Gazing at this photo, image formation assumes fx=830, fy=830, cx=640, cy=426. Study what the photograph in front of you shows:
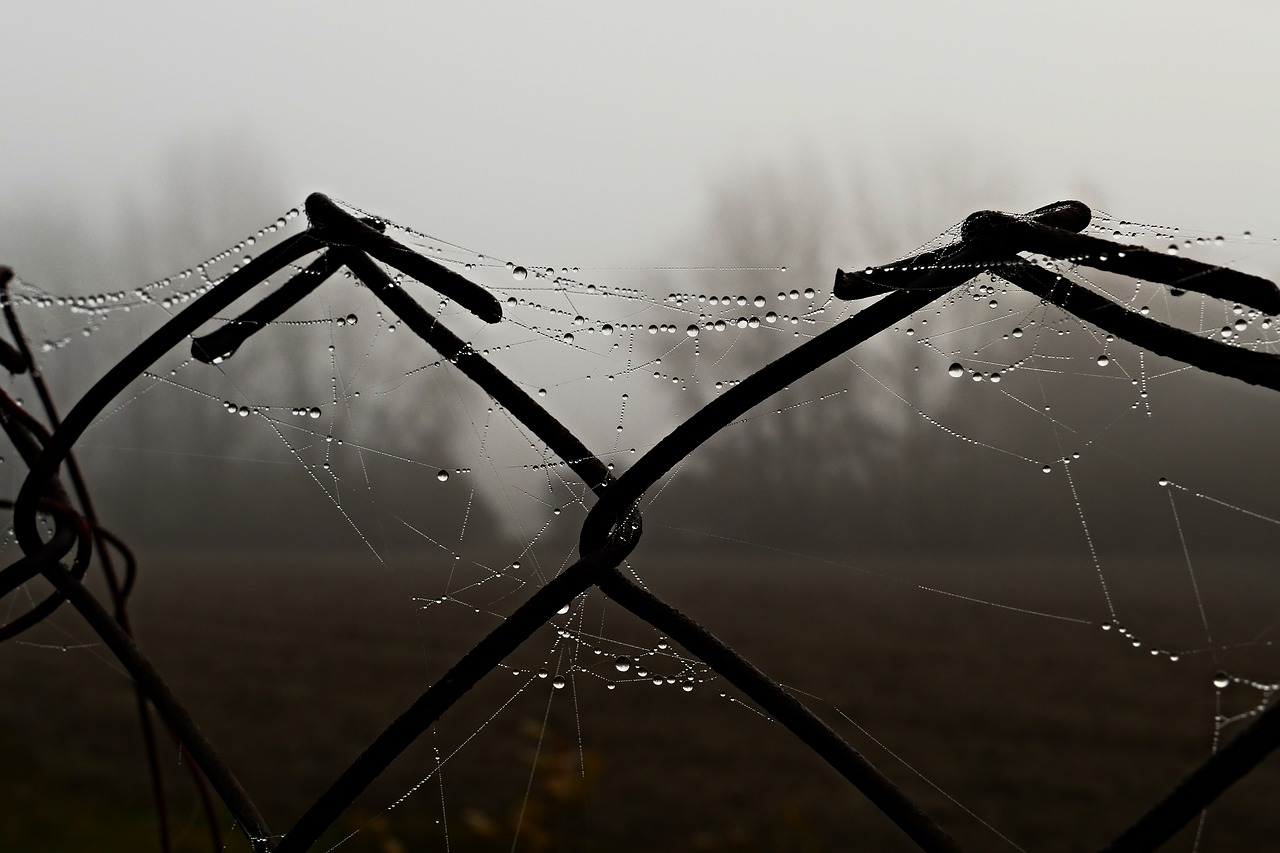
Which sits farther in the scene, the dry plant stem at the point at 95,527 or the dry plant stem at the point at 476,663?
the dry plant stem at the point at 95,527

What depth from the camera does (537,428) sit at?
17.6 inches

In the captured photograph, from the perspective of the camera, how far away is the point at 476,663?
0.42 metres

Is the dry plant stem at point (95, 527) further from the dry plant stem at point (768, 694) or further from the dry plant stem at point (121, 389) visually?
the dry plant stem at point (768, 694)

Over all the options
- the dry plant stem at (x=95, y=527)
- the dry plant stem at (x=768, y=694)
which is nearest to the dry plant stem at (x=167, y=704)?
the dry plant stem at (x=95, y=527)

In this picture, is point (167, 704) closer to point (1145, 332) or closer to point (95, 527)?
point (95, 527)

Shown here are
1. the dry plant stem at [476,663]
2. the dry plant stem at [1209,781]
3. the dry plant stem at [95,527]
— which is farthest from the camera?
the dry plant stem at [95,527]

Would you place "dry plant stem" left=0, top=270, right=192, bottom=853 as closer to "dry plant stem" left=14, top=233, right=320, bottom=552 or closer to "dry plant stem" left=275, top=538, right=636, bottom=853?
"dry plant stem" left=14, top=233, right=320, bottom=552

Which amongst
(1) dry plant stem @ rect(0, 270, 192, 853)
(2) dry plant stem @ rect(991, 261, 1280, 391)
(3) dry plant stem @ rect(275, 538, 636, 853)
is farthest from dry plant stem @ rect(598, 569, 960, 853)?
(1) dry plant stem @ rect(0, 270, 192, 853)

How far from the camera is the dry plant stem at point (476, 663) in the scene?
16.2 inches

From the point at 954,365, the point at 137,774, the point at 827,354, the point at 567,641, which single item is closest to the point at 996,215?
the point at 827,354

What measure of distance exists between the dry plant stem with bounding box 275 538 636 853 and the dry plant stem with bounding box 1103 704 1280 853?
0.24m

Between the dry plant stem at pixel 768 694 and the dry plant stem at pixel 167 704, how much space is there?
0.26 metres

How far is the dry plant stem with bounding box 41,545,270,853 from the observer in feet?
1.59

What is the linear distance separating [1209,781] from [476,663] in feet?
1.03
